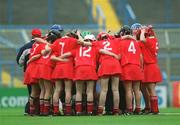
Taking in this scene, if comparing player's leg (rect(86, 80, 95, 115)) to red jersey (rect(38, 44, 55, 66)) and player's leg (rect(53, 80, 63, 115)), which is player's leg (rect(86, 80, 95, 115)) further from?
red jersey (rect(38, 44, 55, 66))

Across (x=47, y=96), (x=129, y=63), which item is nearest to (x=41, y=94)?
(x=47, y=96)

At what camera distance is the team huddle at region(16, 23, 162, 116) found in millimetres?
18719

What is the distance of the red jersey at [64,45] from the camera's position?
18.9 meters

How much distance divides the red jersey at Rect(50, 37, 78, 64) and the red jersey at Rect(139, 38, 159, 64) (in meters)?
1.68

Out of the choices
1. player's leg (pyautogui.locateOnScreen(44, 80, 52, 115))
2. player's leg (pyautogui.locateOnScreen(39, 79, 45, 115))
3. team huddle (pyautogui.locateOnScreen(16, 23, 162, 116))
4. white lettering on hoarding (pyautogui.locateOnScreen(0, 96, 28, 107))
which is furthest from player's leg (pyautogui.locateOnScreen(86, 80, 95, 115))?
white lettering on hoarding (pyautogui.locateOnScreen(0, 96, 28, 107))

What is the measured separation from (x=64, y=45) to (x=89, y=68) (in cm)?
84

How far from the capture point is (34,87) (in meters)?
19.6

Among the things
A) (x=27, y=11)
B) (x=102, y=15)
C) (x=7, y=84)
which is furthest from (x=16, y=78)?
(x=27, y=11)

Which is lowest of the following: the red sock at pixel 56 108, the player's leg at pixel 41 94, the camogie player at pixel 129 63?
the red sock at pixel 56 108

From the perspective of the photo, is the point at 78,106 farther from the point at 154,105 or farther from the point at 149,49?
the point at 149,49

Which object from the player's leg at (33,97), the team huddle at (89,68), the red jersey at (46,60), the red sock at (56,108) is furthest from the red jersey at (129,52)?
the player's leg at (33,97)

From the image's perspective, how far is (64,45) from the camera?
1891 cm

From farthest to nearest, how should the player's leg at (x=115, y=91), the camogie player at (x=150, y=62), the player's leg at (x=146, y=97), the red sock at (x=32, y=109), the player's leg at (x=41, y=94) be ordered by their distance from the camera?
the player's leg at (x=146, y=97)
the red sock at (x=32, y=109)
the camogie player at (x=150, y=62)
the player's leg at (x=41, y=94)
the player's leg at (x=115, y=91)

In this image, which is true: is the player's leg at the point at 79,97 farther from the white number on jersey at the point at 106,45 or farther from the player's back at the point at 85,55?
the white number on jersey at the point at 106,45
